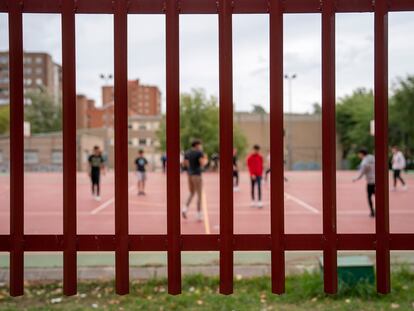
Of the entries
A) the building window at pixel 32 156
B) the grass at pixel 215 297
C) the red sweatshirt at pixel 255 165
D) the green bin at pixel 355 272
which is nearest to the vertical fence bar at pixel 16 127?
the grass at pixel 215 297

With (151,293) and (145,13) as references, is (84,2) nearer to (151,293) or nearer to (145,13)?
(145,13)

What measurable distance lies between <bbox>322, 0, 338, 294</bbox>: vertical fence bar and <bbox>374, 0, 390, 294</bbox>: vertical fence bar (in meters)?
0.28

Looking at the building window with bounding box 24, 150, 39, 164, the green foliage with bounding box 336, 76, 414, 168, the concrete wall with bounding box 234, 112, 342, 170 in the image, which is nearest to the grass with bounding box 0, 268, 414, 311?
the green foliage with bounding box 336, 76, 414, 168

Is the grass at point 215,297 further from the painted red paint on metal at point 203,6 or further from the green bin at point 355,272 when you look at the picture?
the painted red paint on metal at point 203,6

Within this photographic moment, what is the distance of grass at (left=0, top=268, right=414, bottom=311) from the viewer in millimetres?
4941

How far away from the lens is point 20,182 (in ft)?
9.73

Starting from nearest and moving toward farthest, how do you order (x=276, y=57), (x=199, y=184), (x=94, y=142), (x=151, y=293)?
(x=276, y=57) → (x=151, y=293) → (x=199, y=184) → (x=94, y=142)

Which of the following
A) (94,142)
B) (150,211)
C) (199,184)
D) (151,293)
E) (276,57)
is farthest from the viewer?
(94,142)

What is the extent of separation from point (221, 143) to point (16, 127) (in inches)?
52.7

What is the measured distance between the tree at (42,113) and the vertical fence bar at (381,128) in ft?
264

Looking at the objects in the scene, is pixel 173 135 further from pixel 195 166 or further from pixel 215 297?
pixel 195 166

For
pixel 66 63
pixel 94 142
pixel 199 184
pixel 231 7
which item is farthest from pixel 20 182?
pixel 94 142

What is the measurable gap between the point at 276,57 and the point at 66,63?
1352 millimetres

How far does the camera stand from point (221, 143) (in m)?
2.90
